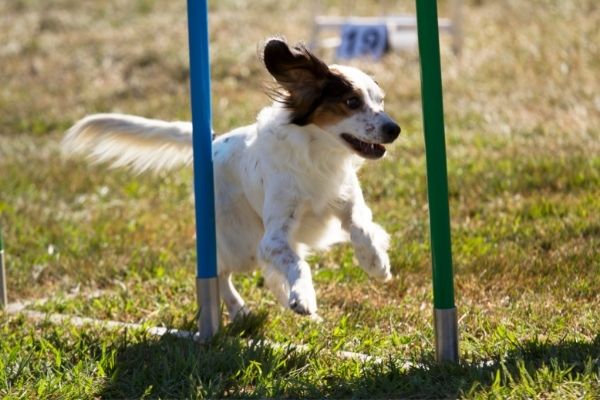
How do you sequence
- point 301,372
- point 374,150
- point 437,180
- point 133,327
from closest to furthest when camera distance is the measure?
point 437,180 < point 301,372 < point 374,150 < point 133,327

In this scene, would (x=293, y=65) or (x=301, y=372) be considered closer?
(x=301, y=372)

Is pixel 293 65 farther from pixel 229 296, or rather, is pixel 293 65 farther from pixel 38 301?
pixel 38 301

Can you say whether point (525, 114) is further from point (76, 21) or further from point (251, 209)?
point (76, 21)

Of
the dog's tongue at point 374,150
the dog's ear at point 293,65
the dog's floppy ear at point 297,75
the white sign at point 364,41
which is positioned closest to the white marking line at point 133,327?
the dog's tongue at point 374,150

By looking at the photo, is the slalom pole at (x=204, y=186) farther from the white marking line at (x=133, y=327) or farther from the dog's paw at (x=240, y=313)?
the dog's paw at (x=240, y=313)

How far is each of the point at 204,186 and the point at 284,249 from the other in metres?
0.41

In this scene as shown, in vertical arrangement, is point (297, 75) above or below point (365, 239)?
above

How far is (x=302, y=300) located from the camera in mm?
3736

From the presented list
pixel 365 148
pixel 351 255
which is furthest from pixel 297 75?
pixel 351 255

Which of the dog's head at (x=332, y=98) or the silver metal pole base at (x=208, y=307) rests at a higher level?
the dog's head at (x=332, y=98)

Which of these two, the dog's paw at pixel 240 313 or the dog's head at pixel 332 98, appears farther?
the dog's paw at pixel 240 313

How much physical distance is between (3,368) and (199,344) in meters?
0.75

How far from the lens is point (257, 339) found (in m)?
4.10

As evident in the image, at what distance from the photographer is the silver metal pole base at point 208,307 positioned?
13.5ft
